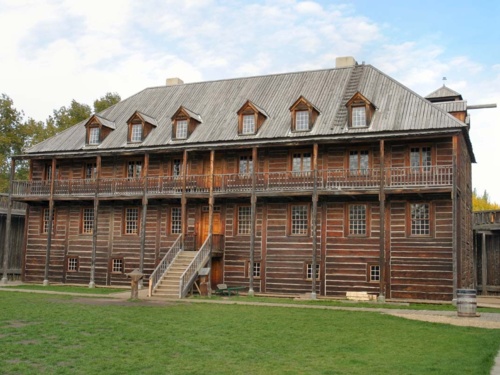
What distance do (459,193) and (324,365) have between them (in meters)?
19.5

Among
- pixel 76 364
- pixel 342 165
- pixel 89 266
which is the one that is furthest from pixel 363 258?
pixel 76 364

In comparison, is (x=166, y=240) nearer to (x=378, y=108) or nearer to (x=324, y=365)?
(x=378, y=108)

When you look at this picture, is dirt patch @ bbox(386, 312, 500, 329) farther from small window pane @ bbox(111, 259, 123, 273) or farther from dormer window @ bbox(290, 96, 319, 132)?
small window pane @ bbox(111, 259, 123, 273)

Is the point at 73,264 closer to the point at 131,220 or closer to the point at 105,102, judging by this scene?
the point at 131,220

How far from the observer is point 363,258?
97.9 ft

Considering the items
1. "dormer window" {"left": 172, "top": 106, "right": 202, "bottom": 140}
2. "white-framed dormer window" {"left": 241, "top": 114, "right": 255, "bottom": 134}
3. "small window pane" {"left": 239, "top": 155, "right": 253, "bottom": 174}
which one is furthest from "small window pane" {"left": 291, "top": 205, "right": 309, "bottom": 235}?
"dormer window" {"left": 172, "top": 106, "right": 202, "bottom": 140}

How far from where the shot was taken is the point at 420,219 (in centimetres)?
2898

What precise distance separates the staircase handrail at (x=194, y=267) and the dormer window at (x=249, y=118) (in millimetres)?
6193

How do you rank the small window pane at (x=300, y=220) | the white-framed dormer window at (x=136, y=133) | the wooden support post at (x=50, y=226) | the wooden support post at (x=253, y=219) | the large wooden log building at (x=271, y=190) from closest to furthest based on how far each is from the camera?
the large wooden log building at (x=271, y=190), the wooden support post at (x=253, y=219), the small window pane at (x=300, y=220), the wooden support post at (x=50, y=226), the white-framed dormer window at (x=136, y=133)

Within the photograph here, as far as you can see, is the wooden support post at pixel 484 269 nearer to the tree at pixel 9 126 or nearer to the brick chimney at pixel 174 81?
the brick chimney at pixel 174 81

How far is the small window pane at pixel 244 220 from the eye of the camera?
1286 inches

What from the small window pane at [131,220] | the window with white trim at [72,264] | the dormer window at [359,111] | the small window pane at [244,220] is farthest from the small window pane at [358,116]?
the window with white trim at [72,264]

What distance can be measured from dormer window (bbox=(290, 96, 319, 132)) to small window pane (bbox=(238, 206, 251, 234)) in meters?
5.15

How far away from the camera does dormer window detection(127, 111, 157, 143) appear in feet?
117
